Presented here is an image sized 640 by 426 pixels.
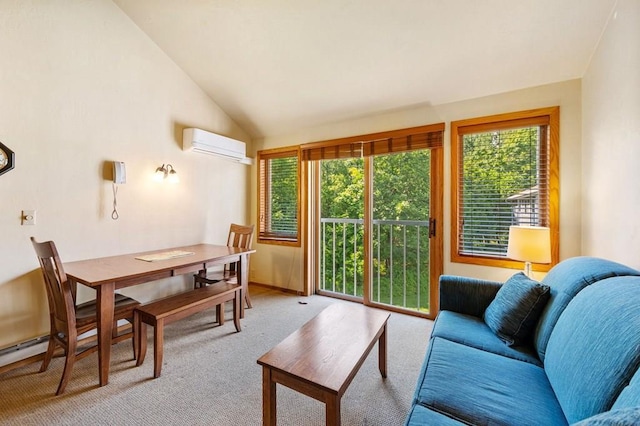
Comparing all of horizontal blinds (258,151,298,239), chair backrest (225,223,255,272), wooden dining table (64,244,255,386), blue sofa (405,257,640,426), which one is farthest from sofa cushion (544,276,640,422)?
horizontal blinds (258,151,298,239)

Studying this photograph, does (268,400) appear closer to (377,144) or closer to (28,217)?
(28,217)

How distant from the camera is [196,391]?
185 centimetres

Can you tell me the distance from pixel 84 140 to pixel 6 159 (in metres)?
0.55

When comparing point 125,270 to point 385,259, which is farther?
point 385,259

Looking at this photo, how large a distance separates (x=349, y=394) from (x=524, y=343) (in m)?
1.10

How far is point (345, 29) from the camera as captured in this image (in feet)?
7.95

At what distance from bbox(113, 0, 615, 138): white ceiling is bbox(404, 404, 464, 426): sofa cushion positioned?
2.59 m

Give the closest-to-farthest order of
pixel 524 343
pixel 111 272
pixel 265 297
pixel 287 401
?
pixel 524 343, pixel 287 401, pixel 111 272, pixel 265 297

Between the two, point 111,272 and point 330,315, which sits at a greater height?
point 111,272

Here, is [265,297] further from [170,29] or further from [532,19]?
[532,19]

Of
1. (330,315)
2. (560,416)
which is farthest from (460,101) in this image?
(560,416)

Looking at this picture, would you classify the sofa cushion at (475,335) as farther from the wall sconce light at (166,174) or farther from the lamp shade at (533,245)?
the wall sconce light at (166,174)

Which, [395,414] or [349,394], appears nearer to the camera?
[395,414]

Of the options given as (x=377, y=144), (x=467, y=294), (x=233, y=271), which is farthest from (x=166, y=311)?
(x=377, y=144)
